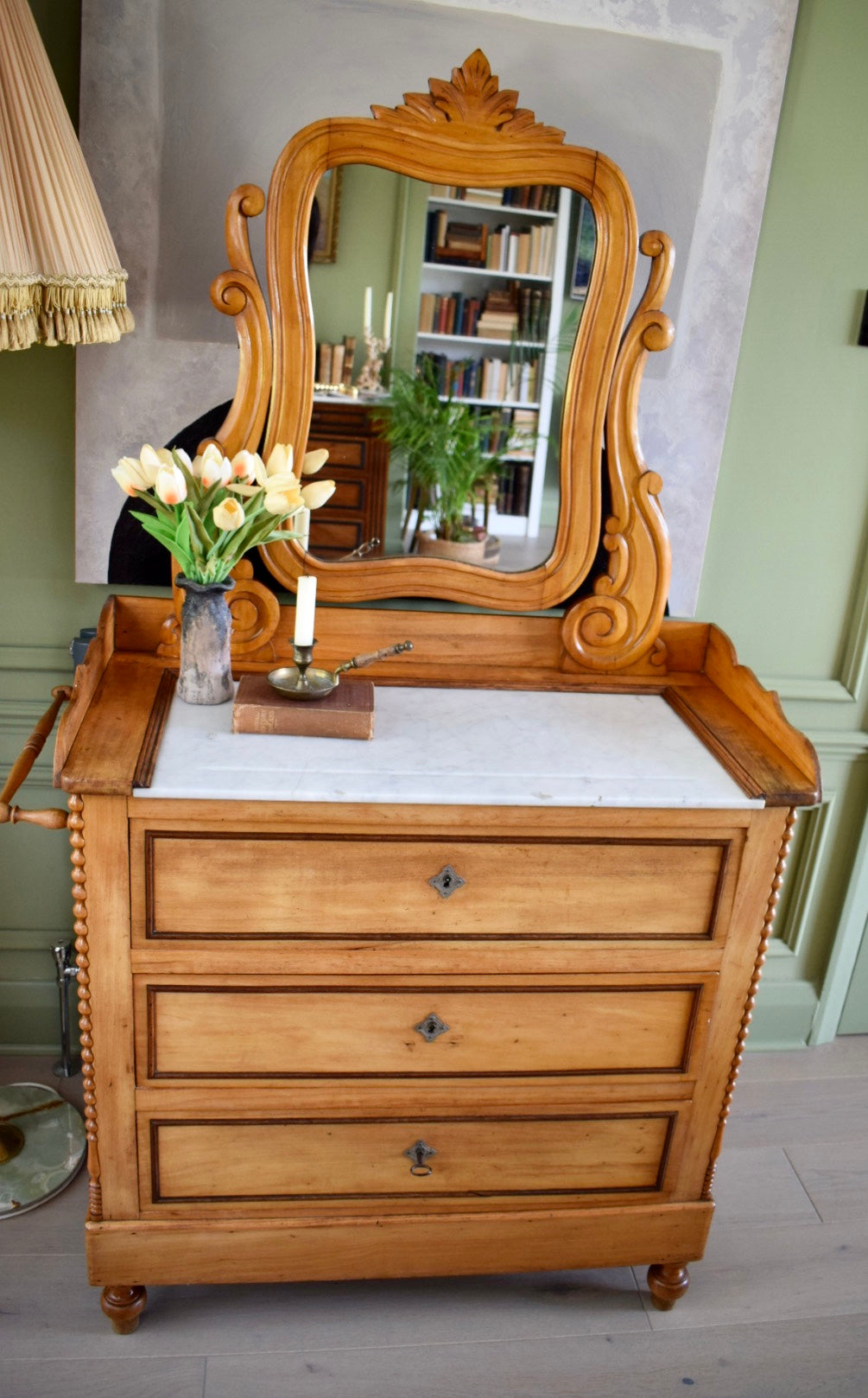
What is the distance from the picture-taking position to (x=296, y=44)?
187 cm

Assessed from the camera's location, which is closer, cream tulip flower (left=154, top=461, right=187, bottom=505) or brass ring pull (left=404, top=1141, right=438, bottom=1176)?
cream tulip flower (left=154, top=461, right=187, bottom=505)

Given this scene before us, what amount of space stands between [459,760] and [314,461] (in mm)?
569

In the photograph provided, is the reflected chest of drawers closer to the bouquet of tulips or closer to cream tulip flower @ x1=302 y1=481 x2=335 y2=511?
the bouquet of tulips

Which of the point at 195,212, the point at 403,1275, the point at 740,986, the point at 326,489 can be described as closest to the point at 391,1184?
the point at 403,1275

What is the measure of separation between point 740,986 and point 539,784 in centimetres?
53

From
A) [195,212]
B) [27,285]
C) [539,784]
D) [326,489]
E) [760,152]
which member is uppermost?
[760,152]

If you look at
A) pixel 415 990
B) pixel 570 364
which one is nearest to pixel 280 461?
pixel 570 364

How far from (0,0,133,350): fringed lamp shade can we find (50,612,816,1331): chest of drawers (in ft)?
1.92

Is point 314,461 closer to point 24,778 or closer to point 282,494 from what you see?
point 282,494

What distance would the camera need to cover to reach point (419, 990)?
1807mm

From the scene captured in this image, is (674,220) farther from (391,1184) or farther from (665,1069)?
(391,1184)

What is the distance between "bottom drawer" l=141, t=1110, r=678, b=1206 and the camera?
1875 millimetres

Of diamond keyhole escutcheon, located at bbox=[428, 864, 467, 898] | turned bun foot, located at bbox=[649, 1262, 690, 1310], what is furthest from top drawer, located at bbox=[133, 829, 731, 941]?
turned bun foot, located at bbox=[649, 1262, 690, 1310]

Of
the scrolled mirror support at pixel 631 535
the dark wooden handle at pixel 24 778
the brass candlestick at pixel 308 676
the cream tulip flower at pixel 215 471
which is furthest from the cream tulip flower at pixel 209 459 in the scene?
the scrolled mirror support at pixel 631 535
